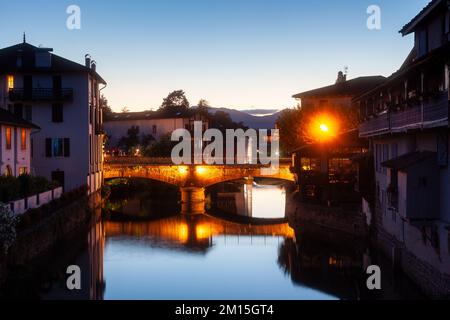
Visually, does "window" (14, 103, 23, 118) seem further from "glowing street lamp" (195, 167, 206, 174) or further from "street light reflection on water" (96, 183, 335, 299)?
"glowing street lamp" (195, 167, 206, 174)

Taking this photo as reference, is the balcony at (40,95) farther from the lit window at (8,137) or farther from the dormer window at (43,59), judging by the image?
the lit window at (8,137)

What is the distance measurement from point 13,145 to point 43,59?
567 inches

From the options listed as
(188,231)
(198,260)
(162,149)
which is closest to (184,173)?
(162,149)

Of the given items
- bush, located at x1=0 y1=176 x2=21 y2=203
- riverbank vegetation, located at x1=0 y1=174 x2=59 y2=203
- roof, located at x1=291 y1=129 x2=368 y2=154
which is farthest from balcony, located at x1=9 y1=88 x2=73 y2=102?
roof, located at x1=291 y1=129 x2=368 y2=154

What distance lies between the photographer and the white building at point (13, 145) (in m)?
42.4

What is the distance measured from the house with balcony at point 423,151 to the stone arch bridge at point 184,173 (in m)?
36.6

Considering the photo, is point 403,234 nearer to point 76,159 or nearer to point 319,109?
point 76,159

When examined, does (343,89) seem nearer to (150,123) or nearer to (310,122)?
(310,122)

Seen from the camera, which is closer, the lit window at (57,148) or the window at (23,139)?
the window at (23,139)

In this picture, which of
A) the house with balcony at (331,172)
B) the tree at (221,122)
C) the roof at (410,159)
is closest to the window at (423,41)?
the roof at (410,159)

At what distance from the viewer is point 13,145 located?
45094mm

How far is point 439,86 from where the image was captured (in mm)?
25109
